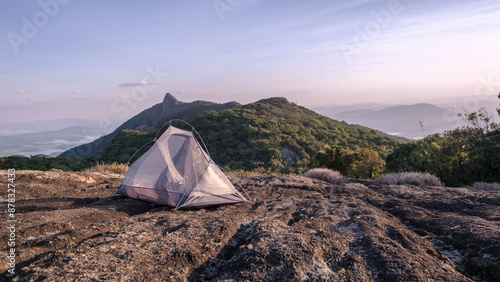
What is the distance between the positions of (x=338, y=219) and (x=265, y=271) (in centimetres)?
240

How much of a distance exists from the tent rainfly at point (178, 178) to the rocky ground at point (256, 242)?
26 cm

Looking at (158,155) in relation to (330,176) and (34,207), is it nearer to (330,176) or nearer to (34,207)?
(34,207)

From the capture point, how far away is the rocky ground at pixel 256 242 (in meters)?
3.42

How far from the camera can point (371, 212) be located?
225 inches

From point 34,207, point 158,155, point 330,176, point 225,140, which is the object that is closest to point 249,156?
point 225,140

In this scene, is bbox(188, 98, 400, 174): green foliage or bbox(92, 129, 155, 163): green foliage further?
bbox(92, 129, 155, 163): green foliage

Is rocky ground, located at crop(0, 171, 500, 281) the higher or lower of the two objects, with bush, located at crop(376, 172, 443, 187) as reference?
higher

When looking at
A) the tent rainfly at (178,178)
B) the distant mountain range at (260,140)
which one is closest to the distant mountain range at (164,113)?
the distant mountain range at (260,140)

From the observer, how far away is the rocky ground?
3.42 meters

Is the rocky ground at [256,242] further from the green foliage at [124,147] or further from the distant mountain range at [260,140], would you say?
the green foliage at [124,147]

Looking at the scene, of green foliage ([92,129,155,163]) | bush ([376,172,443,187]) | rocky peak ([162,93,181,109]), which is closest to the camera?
bush ([376,172,443,187])

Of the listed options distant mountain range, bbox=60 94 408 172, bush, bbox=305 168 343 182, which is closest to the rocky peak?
distant mountain range, bbox=60 94 408 172

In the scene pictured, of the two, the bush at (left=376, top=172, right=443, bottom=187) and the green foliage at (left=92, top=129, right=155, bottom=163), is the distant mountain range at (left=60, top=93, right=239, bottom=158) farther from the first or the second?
the bush at (left=376, top=172, right=443, bottom=187)

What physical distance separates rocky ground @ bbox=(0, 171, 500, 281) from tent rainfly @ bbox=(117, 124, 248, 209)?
0.86 ft
